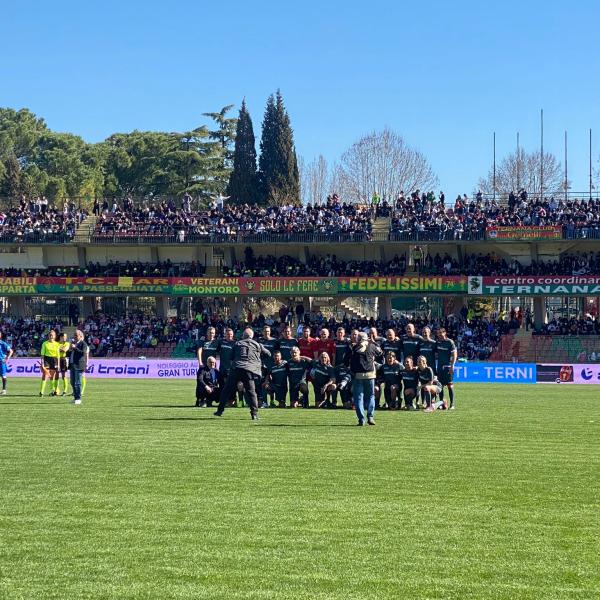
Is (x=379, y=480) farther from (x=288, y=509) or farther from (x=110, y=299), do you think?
(x=110, y=299)

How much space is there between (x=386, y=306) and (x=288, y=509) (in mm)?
47816

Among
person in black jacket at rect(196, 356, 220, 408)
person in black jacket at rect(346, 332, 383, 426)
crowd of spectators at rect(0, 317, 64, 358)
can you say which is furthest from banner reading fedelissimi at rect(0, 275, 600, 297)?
person in black jacket at rect(346, 332, 383, 426)

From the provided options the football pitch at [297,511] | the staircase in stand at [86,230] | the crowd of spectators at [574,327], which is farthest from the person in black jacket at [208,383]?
the staircase in stand at [86,230]

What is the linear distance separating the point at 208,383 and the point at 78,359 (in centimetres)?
284

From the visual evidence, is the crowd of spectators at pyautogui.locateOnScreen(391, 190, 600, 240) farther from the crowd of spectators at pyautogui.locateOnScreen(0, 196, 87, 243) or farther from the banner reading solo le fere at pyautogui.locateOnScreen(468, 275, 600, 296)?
the crowd of spectators at pyautogui.locateOnScreen(0, 196, 87, 243)

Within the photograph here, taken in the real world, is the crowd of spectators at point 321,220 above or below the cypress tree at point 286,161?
below

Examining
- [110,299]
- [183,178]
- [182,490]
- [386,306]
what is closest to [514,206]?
[386,306]

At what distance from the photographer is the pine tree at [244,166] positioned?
87.5m

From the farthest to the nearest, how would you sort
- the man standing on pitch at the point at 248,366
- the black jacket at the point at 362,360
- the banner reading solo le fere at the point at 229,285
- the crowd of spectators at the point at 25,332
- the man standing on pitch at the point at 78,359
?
the banner reading solo le fere at the point at 229,285 < the crowd of spectators at the point at 25,332 < the man standing on pitch at the point at 78,359 < the man standing on pitch at the point at 248,366 < the black jacket at the point at 362,360

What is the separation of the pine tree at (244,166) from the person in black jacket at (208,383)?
2522 inches

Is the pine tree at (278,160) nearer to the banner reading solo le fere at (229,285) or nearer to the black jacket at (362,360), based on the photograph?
the banner reading solo le fere at (229,285)

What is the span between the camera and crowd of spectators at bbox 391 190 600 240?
5469cm

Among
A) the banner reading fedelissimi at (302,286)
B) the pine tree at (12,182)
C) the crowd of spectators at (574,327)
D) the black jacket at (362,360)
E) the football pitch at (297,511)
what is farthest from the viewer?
the pine tree at (12,182)

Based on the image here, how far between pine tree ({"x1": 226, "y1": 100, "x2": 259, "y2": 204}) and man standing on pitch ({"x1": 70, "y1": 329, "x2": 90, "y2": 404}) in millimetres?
63767
